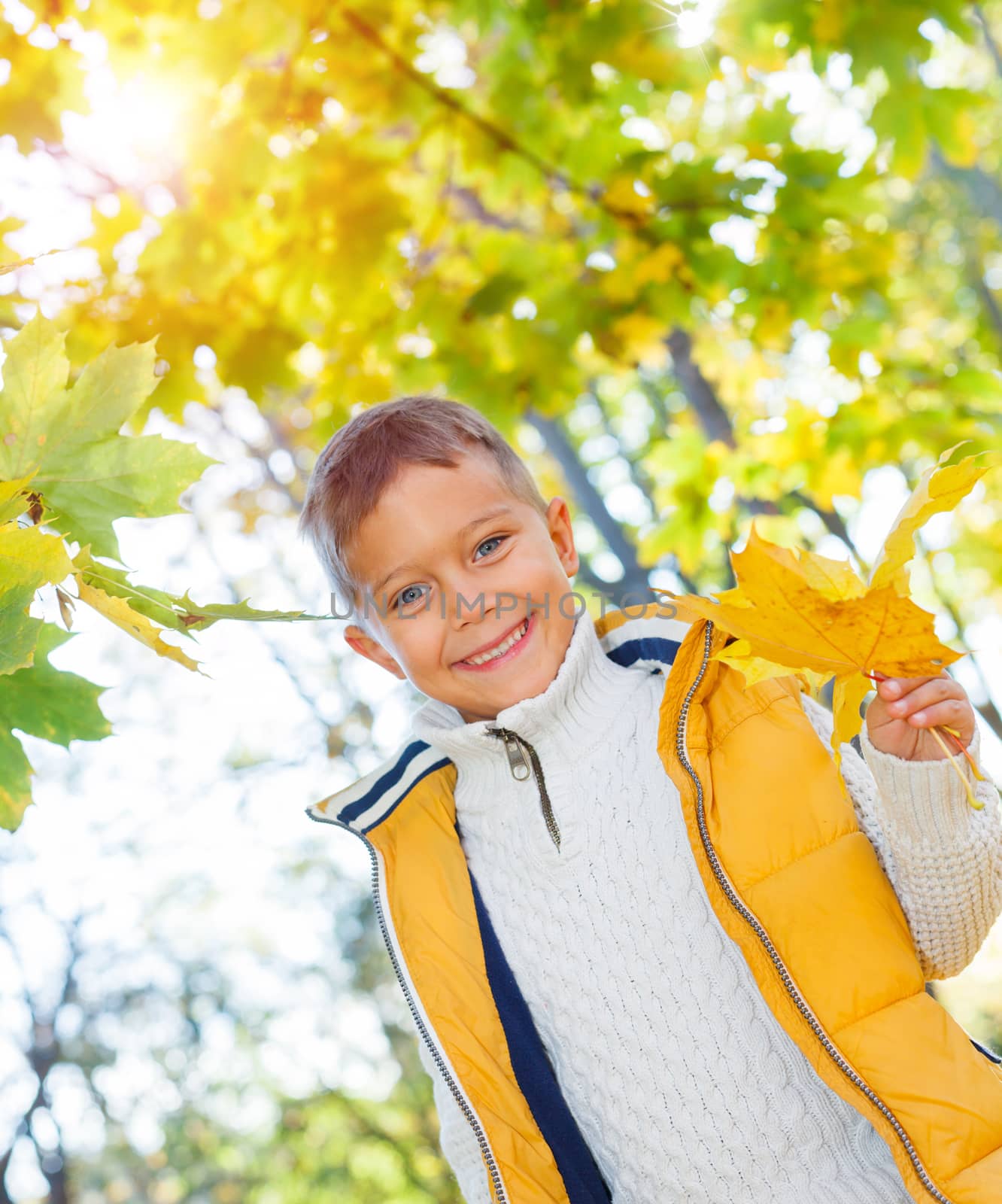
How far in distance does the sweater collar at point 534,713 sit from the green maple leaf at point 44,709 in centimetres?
71

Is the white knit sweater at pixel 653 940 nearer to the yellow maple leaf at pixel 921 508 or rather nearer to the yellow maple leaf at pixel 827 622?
the yellow maple leaf at pixel 827 622

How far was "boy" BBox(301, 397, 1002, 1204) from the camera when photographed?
124 cm

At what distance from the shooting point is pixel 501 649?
65.8 inches

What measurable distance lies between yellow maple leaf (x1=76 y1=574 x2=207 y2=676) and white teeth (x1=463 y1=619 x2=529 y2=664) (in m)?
0.80

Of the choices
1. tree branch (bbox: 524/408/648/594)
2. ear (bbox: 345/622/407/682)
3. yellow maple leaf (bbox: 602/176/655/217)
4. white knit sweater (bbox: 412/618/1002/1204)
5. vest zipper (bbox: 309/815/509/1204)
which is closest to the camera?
white knit sweater (bbox: 412/618/1002/1204)

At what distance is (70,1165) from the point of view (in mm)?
21078

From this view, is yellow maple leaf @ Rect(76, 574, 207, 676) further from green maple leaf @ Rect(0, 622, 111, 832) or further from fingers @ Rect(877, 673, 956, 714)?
fingers @ Rect(877, 673, 956, 714)

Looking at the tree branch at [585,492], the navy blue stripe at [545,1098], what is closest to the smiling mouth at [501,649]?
the navy blue stripe at [545,1098]

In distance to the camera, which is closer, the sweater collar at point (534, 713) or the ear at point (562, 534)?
the sweater collar at point (534, 713)

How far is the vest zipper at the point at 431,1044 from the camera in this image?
4.60 ft

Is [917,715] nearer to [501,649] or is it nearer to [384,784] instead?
[501,649]

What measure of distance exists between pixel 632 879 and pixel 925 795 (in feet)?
1.73

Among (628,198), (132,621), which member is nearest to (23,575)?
(132,621)

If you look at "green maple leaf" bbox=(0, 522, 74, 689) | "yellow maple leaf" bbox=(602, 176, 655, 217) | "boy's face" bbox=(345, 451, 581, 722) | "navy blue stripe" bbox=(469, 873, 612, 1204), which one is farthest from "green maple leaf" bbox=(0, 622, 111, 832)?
"yellow maple leaf" bbox=(602, 176, 655, 217)
